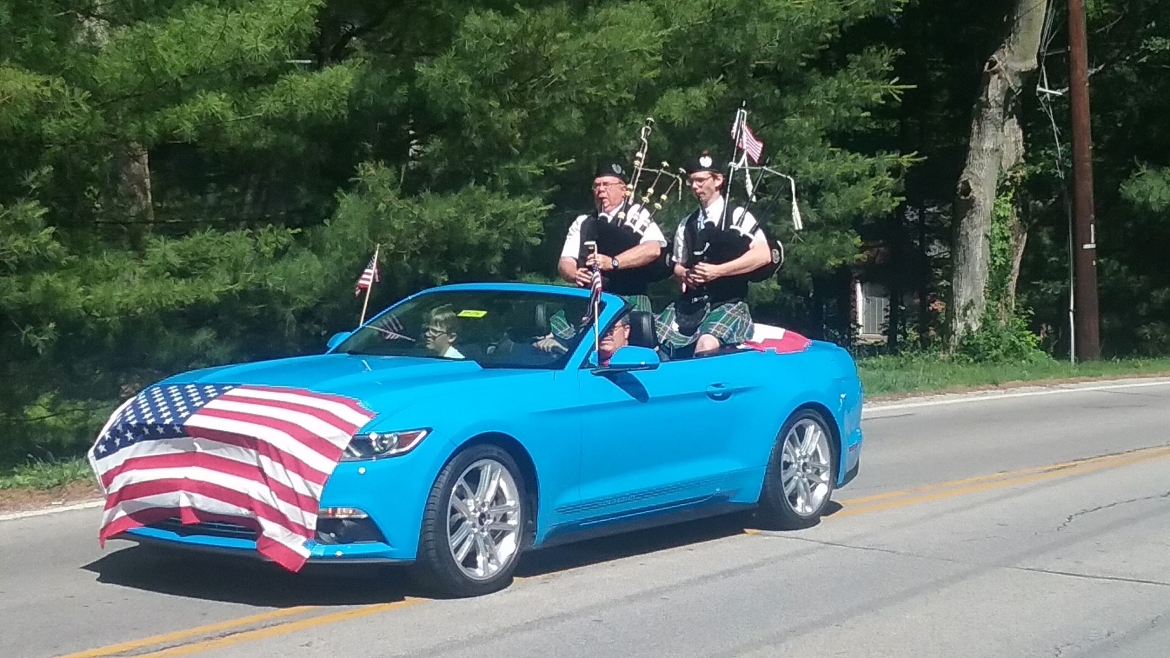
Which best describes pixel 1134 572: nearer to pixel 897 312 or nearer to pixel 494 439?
pixel 494 439

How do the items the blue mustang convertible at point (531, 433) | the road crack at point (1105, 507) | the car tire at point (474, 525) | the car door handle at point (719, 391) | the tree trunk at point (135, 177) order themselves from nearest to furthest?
the blue mustang convertible at point (531, 433) → the car tire at point (474, 525) → the car door handle at point (719, 391) → the road crack at point (1105, 507) → the tree trunk at point (135, 177)

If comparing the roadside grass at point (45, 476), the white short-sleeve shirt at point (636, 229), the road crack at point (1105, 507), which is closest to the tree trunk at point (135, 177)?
the roadside grass at point (45, 476)

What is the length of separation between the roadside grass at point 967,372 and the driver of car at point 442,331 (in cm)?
1127

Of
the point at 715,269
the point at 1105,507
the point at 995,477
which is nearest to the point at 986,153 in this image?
the point at 995,477

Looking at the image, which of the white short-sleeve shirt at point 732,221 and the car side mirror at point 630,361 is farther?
the white short-sleeve shirt at point 732,221

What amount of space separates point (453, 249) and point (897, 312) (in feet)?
71.4

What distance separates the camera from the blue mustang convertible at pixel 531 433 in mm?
6586

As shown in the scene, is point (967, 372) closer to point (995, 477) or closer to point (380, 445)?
point (995, 477)

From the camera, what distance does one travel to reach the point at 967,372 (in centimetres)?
2297

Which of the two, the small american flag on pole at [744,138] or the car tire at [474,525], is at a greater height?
the small american flag on pole at [744,138]

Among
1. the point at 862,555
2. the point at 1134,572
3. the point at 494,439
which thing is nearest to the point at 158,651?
the point at 494,439

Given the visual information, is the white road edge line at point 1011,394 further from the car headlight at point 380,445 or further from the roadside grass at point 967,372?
the car headlight at point 380,445

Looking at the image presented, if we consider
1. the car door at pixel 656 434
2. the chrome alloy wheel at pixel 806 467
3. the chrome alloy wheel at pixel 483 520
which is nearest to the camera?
the chrome alloy wheel at pixel 483 520

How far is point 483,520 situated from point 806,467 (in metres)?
2.89
